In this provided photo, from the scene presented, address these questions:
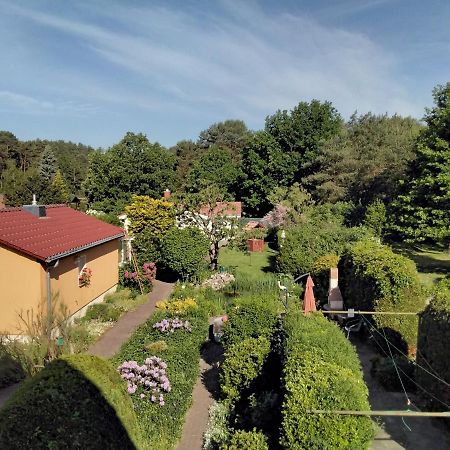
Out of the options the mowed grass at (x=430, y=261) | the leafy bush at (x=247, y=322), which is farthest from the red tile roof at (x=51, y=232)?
the mowed grass at (x=430, y=261)

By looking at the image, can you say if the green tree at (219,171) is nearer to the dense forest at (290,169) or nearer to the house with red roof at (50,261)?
the dense forest at (290,169)

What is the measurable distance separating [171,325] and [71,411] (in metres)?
7.38

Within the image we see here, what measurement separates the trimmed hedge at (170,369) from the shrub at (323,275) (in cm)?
701

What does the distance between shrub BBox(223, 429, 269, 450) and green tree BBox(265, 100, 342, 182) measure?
39.6m

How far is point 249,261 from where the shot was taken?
29.1m

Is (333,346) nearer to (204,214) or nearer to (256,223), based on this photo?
(204,214)

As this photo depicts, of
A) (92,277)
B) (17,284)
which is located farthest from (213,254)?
(17,284)

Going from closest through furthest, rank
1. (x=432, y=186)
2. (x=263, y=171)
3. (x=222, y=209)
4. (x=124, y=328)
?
(x=124, y=328) < (x=432, y=186) < (x=222, y=209) < (x=263, y=171)

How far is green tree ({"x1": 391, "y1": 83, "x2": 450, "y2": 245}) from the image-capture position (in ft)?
77.4

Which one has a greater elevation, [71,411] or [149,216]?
[71,411]

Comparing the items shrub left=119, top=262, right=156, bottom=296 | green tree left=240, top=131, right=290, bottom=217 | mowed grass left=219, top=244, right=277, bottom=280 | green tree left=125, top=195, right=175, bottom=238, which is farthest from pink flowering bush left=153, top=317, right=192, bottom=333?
green tree left=240, top=131, right=290, bottom=217

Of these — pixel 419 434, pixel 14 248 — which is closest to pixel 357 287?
pixel 419 434

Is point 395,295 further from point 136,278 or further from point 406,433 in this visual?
point 136,278

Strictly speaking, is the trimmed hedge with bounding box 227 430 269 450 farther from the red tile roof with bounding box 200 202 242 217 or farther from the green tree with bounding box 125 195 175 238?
the green tree with bounding box 125 195 175 238
